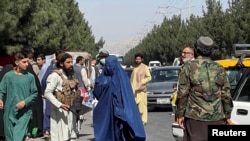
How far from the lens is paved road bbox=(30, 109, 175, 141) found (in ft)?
46.2

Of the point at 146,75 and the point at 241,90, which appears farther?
the point at 146,75

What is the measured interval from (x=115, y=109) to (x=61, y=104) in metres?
0.81

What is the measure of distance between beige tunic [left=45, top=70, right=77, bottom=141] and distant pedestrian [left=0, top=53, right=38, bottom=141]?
280mm

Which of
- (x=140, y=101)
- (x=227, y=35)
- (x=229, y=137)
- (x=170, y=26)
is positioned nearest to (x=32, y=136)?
(x=140, y=101)

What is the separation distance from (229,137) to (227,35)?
3635 centimetres

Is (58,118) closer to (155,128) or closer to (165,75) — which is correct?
(155,128)

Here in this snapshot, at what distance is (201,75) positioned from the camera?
6.89 m

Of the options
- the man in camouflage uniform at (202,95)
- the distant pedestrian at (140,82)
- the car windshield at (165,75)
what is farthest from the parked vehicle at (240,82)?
the car windshield at (165,75)

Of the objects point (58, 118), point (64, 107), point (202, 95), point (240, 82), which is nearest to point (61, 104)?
point (64, 107)

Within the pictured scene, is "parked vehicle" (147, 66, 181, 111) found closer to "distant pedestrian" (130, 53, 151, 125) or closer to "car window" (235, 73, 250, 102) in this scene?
"distant pedestrian" (130, 53, 151, 125)

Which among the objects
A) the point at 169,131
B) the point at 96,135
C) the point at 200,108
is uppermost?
the point at 200,108

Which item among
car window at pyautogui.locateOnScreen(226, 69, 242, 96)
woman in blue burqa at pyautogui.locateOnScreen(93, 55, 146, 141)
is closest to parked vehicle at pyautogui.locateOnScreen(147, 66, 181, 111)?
car window at pyautogui.locateOnScreen(226, 69, 242, 96)

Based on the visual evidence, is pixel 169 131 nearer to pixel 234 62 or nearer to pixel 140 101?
pixel 140 101

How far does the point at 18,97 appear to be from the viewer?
912 cm
